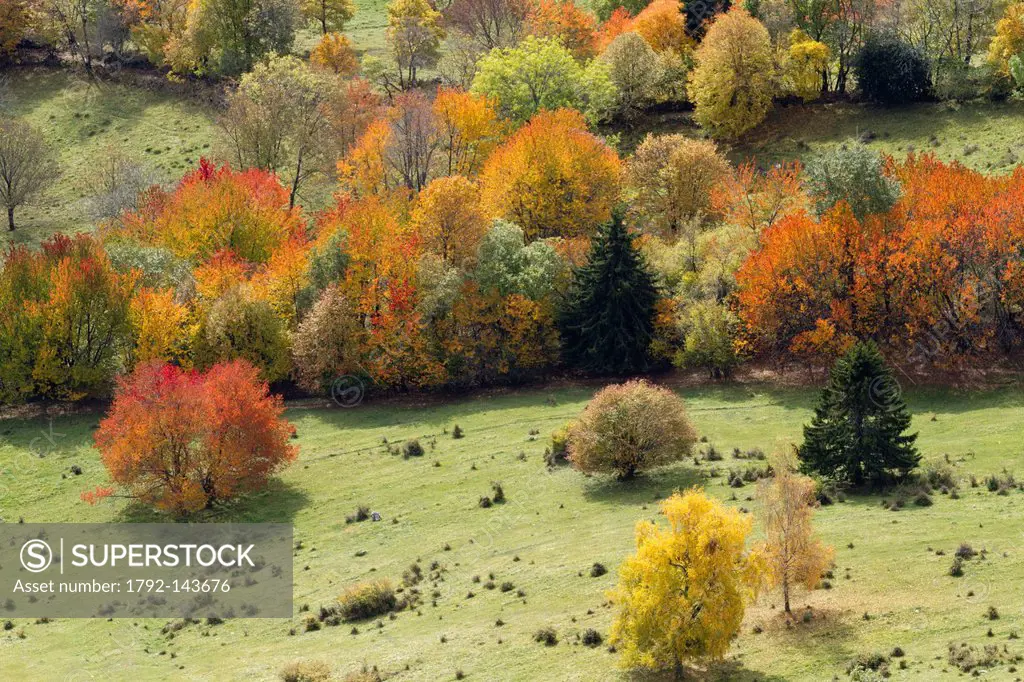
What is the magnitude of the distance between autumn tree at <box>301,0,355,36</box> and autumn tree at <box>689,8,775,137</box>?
46.5 metres

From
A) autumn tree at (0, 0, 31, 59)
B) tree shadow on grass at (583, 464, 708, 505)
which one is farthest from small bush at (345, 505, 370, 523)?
autumn tree at (0, 0, 31, 59)

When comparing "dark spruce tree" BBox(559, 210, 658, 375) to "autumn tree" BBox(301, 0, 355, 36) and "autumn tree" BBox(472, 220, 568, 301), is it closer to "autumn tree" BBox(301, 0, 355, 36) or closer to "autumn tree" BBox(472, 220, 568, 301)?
"autumn tree" BBox(472, 220, 568, 301)

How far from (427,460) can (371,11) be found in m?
94.7

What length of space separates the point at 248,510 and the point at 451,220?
31.8 metres

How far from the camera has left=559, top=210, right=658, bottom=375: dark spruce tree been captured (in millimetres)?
A: 105875

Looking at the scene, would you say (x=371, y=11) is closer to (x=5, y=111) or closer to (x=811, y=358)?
(x=5, y=111)

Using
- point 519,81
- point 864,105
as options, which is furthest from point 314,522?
point 864,105

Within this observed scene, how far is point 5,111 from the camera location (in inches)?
6004

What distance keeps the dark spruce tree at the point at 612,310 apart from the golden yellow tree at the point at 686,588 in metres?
41.6

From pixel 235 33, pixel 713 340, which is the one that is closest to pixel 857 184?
pixel 713 340

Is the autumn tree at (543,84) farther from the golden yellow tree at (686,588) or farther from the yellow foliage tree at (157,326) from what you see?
the golden yellow tree at (686,588)

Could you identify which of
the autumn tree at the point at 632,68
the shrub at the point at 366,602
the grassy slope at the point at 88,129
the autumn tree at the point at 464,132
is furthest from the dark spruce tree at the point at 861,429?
the grassy slope at the point at 88,129

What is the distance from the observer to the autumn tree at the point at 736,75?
133875 millimetres

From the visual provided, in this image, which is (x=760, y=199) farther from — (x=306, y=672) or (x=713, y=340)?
(x=306, y=672)
